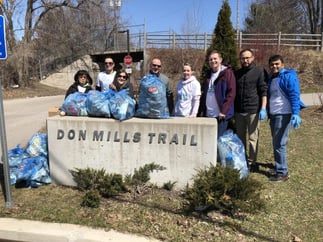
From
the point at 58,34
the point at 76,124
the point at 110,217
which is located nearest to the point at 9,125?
the point at 76,124

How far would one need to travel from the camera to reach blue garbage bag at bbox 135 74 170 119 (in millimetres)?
4426

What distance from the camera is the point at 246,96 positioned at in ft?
15.8

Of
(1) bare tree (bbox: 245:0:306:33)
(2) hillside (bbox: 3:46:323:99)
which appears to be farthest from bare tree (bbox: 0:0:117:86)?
(1) bare tree (bbox: 245:0:306:33)

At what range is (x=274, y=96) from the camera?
15.5ft

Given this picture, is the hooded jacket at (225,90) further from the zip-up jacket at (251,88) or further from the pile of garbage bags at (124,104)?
the pile of garbage bags at (124,104)

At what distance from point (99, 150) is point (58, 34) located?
96.8 ft

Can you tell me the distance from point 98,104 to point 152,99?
0.73 m

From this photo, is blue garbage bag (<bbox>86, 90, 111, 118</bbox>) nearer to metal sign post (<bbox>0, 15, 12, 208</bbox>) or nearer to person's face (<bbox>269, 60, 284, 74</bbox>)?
metal sign post (<bbox>0, 15, 12, 208</bbox>)

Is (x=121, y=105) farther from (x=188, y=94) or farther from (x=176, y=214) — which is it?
(x=176, y=214)

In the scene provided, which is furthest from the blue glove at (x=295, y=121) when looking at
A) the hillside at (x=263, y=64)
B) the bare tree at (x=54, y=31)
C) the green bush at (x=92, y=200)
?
the bare tree at (x=54, y=31)

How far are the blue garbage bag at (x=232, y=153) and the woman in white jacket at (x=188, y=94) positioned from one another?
1.88 feet

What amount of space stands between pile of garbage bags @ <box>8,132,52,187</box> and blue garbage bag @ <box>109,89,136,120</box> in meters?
1.23

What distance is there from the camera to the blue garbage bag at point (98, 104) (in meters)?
4.59

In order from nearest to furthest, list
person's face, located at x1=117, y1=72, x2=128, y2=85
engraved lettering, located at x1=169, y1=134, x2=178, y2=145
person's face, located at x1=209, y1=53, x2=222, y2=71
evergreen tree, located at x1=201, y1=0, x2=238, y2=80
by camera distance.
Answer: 1. engraved lettering, located at x1=169, y1=134, x2=178, y2=145
2. person's face, located at x1=209, y1=53, x2=222, y2=71
3. person's face, located at x1=117, y1=72, x2=128, y2=85
4. evergreen tree, located at x1=201, y1=0, x2=238, y2=80
